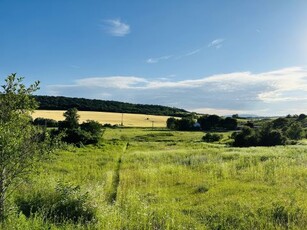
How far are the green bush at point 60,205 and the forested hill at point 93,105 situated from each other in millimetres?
135353

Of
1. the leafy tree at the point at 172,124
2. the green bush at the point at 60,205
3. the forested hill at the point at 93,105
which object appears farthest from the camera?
the forested hill at the point at 93,105

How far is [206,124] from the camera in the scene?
123250 millimetres

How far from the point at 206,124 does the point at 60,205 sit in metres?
108

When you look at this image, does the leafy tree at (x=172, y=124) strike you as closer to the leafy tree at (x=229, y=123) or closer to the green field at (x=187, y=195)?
the leafy tree at (x=229, y=123)

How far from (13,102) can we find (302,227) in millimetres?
12253

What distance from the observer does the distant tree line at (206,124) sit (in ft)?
391

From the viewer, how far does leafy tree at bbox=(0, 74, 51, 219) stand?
14.4 m

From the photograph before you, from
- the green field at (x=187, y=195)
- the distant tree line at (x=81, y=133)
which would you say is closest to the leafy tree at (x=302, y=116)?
the distant tree line at (x=81, y=133)

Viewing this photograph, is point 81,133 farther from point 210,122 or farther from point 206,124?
point 210,122

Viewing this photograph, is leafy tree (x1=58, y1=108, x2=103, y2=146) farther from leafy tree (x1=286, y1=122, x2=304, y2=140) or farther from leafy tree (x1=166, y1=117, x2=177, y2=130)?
leafy tree (x1=166, y1=117, x2=177, y2=130)

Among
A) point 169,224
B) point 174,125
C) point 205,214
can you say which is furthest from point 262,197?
point 174,125

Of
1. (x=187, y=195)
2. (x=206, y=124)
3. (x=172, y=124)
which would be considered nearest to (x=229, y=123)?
(x=206, y=124)

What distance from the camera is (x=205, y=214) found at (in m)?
16.8

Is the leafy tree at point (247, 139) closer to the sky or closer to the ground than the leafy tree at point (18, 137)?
closer to the ground
